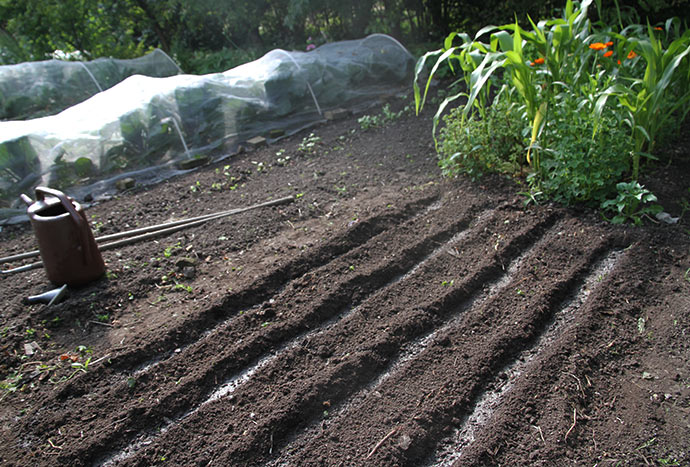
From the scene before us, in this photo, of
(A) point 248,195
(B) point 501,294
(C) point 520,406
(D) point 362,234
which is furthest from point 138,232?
(C) point 520,406

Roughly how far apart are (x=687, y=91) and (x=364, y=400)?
2890 mm

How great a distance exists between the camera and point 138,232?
3.12 m

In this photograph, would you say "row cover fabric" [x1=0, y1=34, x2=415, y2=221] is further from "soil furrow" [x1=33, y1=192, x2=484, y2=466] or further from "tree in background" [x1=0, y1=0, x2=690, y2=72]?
"soil furrow" [x1=33, y1=192, x2=484, y2=466]

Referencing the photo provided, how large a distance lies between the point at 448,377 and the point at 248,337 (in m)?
0.93

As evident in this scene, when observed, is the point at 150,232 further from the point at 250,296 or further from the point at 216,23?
the point at 216,23

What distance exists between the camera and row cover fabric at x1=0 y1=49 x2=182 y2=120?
17.5 feet

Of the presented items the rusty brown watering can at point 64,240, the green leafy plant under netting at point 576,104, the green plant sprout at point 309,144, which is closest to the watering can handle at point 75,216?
the rusty brown watering can at point 64,240

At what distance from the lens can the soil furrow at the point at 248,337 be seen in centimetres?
191

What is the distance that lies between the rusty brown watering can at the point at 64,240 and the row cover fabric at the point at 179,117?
1275mm

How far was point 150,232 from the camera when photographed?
3154 mm

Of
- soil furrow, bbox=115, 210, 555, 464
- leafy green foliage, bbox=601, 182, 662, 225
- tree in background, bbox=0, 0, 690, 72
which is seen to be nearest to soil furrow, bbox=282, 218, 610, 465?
soil furrow, bbox=115, 210, 555, 464

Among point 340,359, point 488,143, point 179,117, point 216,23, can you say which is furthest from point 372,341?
point 216,23

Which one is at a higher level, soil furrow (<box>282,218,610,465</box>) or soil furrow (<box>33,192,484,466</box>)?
soil furrow (<box>33,192,484,466</box>)

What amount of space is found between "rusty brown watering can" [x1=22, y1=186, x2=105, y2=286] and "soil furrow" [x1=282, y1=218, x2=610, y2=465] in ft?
5.47
